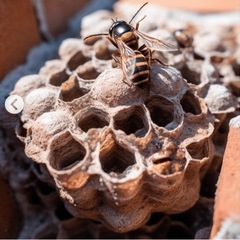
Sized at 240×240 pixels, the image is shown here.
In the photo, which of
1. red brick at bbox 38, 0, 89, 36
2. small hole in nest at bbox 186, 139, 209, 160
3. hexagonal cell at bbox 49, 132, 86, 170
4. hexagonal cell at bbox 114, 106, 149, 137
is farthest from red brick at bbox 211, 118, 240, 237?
red brick at bbox 38, 0, 89, 36

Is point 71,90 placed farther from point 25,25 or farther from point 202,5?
point 202,5

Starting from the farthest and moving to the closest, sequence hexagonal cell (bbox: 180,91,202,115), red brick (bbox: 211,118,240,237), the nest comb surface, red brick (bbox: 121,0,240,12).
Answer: red brick (bbox: 121,0,240,12) < hexagonal cell (bbox: 180,91,202,115) < the nest comb surface < red brick (bbox: 211,118,240,237)

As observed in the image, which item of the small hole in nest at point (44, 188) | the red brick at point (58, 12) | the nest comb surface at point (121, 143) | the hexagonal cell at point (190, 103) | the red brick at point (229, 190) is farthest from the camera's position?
the red brick at point (58, 12)

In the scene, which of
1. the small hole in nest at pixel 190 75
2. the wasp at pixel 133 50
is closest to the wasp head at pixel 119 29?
the wasp at pixel 133 50

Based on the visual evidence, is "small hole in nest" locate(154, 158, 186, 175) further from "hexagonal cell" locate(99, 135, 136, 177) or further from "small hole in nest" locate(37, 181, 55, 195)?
"small hole in nest" locate(37, 181, 55, 195)

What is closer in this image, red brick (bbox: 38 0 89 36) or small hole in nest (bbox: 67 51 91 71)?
small hole in nest (bbox: 67 51 91 71)

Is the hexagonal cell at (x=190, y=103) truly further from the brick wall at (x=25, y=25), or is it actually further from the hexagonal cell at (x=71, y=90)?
the brick wall at (x=25, y=25)
